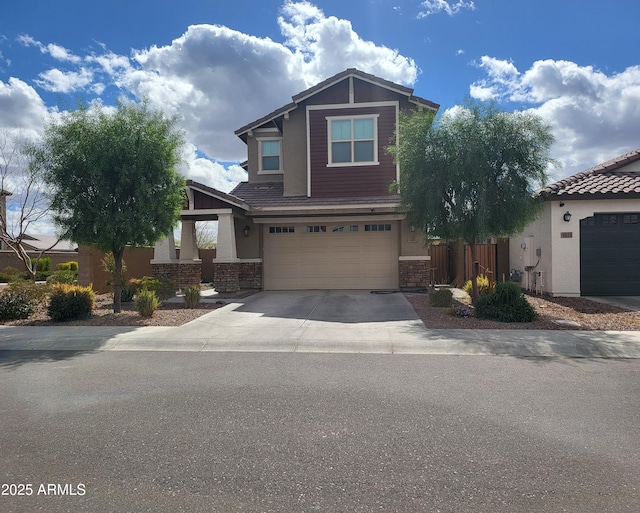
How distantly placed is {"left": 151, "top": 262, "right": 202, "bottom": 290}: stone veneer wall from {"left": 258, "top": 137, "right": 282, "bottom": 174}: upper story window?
15.9 feet

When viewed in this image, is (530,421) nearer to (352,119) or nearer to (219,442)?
(219,442)

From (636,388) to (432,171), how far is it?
678 centimetres

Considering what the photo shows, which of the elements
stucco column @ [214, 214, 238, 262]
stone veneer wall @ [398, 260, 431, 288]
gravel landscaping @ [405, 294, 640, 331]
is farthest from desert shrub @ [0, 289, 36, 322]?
stone veneer wall @ [398, 260, 431, 288]

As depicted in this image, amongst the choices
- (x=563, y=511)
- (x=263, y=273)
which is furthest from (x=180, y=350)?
(x=263, y=273)

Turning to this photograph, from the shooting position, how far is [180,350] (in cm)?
867

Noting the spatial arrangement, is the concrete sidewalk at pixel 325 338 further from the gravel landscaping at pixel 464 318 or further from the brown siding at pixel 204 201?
the brown siding at pixel 204 201

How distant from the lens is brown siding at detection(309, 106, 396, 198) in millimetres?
16828

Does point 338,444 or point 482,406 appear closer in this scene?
point 338,444

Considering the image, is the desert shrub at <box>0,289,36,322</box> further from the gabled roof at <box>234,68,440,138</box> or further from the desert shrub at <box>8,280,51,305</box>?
the gabled roof at <box>234,68,440,138</box>

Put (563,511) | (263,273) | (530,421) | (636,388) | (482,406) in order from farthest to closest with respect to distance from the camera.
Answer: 1. (263,273)
2. (636,388)
3. (482,406)
4. (530,421)
5. (563,511)

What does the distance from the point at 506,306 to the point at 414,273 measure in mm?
6581

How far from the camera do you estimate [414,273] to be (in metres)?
17.1

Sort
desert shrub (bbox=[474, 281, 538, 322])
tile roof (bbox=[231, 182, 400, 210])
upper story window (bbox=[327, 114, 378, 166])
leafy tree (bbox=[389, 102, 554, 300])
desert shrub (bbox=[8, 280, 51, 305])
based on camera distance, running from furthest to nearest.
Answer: upper story window (bbox=[327, 114, 378, 166]) → tile roof (bbox=[231, 182, 400, 210]) → desert shrub (bbox=[8, 280, 51, 305]) → leafy tree (bbox=[389, 102, 554, 300]) → desert shrub (bbox=[474, 281, 538, 322])

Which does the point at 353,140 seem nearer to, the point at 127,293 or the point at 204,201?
the point at 204,201
